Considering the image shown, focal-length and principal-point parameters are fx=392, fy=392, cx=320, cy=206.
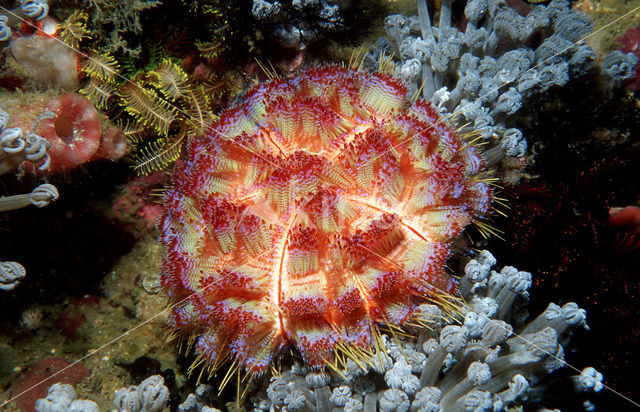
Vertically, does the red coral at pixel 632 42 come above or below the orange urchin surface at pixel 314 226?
above

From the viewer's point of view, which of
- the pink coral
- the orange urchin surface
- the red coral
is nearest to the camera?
the orange urchin surface

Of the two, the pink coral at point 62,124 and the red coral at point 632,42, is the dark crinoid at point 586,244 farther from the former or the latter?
the pink coral at point 62,124

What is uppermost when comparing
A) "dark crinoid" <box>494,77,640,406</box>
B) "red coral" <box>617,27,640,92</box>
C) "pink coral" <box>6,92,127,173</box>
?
"red coral" <box>617,27,640,92</box>

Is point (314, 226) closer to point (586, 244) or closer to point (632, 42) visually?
point (586, 244)

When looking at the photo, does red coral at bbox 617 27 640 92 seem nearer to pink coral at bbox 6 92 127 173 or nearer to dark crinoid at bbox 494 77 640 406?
dark crinoid at bbox 494 77 640 406

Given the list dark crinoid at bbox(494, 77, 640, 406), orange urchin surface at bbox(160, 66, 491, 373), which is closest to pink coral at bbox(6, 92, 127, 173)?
orange urchin surface at bbox(160, 66, 491, 373)

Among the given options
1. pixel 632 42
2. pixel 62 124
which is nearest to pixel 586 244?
pixel 632 42

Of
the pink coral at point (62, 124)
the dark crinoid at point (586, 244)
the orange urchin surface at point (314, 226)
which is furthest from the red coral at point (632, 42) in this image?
the pink coral at point (62, 124)
